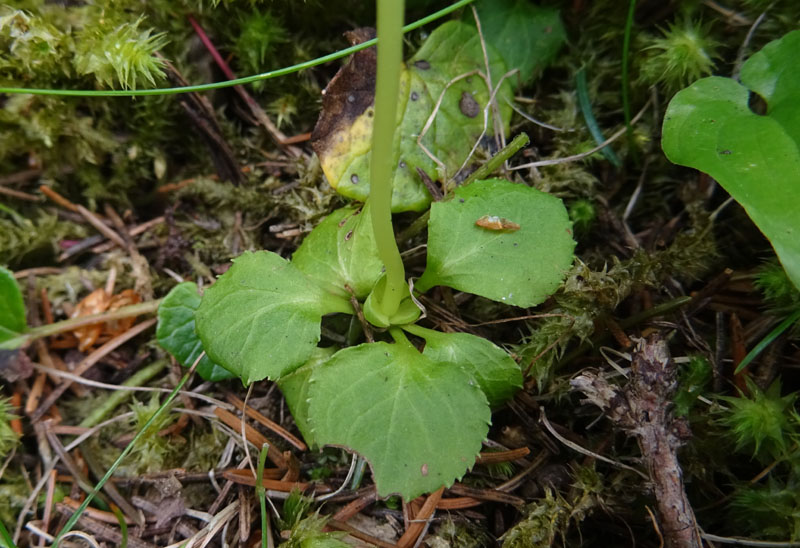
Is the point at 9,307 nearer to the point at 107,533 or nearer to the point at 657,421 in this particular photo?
the point at 107,533

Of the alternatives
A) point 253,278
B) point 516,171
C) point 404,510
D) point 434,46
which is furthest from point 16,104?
point 404,510

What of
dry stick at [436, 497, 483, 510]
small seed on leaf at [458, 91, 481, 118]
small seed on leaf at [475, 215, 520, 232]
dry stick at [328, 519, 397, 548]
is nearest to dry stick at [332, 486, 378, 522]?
dry stick at [328, 519, 397, 548]

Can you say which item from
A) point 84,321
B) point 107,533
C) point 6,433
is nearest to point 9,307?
point 84,321

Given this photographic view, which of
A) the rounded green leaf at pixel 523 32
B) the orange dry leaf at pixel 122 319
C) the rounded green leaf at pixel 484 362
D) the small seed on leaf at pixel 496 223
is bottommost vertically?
the orange dry leaf at pixel 122 319

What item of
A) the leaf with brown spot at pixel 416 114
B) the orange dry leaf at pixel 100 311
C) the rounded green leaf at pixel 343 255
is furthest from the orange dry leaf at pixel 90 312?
the leaf with brown spot at pixel 416 114

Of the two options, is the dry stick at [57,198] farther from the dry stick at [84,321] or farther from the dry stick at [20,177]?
the dry stick at [84,321]

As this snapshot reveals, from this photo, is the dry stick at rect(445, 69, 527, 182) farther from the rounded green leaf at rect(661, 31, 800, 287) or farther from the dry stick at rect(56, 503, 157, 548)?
the dry stick at rect(56, 503, 157, 548)
